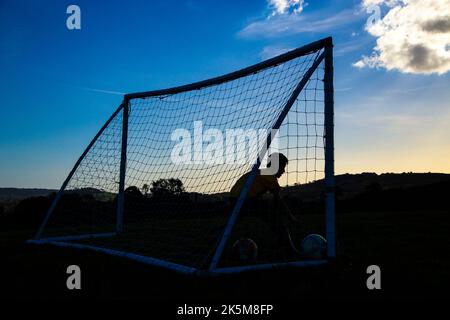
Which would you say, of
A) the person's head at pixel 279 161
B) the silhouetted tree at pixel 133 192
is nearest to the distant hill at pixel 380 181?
the silhouetted tree at pixel 133 192

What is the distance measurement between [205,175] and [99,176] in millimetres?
3068

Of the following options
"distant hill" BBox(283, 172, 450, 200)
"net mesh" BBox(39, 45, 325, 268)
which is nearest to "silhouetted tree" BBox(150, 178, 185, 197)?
"net mesh" BBox(39, 45, 325, 268)

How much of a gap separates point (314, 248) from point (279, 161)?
117cm

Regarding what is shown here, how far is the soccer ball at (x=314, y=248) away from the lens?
195 inches

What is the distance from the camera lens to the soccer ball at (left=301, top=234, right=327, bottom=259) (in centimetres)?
496

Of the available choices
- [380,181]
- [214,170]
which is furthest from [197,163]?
[380,181]

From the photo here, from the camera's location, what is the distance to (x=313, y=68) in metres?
4.96

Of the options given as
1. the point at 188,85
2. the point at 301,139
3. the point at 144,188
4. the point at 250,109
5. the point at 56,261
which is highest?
the point at 188,85

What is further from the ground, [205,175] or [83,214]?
[205,175]

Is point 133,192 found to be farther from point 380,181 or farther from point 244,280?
point 380,181

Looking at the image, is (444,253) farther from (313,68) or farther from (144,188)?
(144,188)

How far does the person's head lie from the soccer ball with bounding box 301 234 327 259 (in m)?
0.93
